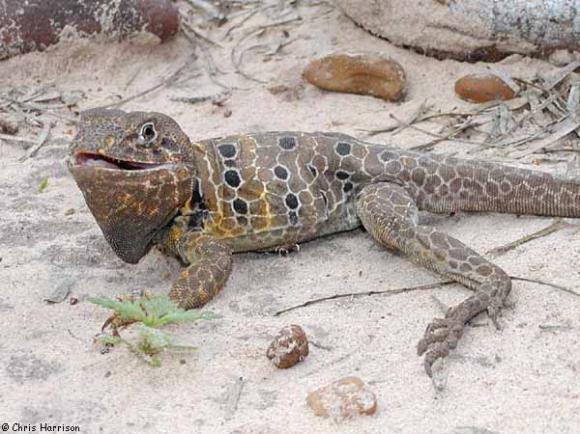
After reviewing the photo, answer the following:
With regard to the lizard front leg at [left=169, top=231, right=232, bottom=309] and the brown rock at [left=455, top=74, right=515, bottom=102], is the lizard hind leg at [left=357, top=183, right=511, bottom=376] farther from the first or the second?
the brown rock at [left=455, top=74, right=515, bottom=102]

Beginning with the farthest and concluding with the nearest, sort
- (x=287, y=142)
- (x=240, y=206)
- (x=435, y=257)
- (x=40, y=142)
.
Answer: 1. (x=40, y=142)
2. (x=287, y=142)
3. (x=240, y=206)
4. (x=435, y=257)

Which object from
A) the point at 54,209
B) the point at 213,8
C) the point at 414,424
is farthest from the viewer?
the point at 213,8

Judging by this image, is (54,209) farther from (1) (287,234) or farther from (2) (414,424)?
(2) (414,424)

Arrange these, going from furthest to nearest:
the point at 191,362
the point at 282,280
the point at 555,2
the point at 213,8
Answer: the point at 213,8
the point at 555,2
the point at 282,280
the point at 191,362

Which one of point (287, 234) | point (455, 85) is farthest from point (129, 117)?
point (455, 85)

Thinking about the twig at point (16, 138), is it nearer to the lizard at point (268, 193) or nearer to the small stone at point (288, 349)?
the lizard at point (268, 193)

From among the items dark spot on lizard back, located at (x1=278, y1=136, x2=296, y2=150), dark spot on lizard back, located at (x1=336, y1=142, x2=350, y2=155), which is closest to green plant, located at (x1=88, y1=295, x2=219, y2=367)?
dark spot on lizard back, located at (x1=278, y1=136, x2=296, y2=150)

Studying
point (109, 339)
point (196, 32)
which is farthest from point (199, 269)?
point (196, 32)

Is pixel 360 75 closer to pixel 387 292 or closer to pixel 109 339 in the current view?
pixel 387 292

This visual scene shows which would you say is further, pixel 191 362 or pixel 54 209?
pixel 54 209
